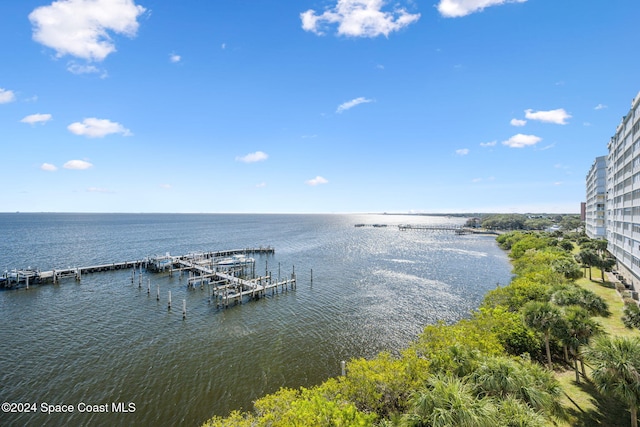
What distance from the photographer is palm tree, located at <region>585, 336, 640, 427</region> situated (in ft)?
53.9

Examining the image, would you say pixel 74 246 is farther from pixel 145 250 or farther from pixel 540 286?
pixel 540 286

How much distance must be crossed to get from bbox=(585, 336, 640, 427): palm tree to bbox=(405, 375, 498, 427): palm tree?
7.67 metres

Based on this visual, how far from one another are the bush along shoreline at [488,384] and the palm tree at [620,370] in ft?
0.15

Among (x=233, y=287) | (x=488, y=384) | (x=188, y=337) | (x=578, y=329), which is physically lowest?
(x=188, y=337)

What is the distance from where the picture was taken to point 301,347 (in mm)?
35250

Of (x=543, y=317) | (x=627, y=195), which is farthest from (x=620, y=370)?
(x=627, y=195)

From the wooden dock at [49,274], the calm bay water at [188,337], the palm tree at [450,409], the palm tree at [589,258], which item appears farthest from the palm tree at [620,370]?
the wooden dock at [49,274]

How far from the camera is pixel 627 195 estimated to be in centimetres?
6009

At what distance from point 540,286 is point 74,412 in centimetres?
4952

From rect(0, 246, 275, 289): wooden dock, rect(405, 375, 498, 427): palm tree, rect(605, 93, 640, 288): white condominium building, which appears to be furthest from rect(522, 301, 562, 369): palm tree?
rect(0, 246, 275, 289): wooden dock

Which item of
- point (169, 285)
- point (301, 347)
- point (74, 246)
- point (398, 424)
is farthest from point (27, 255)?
point (398, 424)

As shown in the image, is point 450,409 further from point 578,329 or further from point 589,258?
point 589,258

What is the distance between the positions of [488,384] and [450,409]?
432cm

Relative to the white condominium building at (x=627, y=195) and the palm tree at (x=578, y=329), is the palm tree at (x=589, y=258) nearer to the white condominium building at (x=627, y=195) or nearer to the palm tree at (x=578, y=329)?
the white condominium building at (x=627, y=195)
